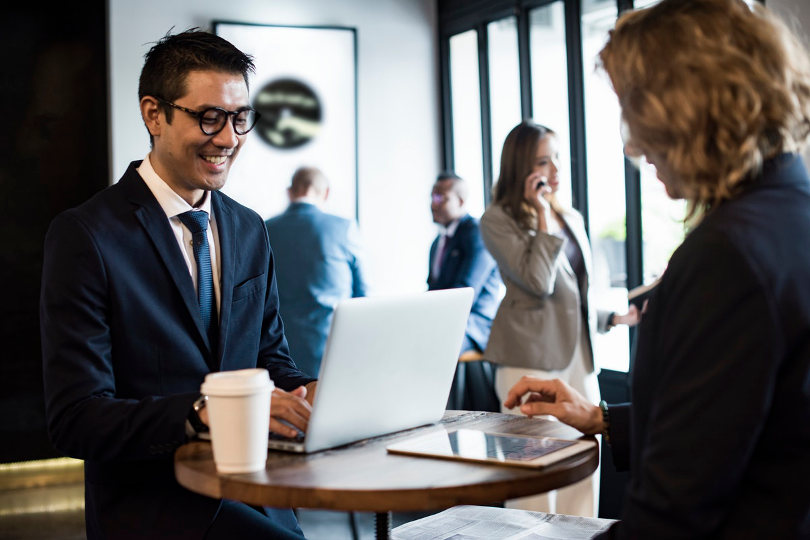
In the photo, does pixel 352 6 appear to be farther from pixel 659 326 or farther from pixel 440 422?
pixel 659 326

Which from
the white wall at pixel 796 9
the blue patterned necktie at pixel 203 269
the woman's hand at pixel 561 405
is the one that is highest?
the white wall at pixel 796 9

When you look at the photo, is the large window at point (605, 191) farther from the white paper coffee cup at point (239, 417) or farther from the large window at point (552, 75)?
the white paper coffee cup at point (239, 417)

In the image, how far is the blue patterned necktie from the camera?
1753 mm

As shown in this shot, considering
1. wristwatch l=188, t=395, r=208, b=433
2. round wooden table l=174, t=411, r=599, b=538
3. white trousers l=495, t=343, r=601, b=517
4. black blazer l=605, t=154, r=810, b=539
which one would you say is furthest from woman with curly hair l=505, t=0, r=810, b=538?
white trousers l=495, t=343, r=601, b=517

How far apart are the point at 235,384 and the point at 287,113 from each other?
483 centimetres

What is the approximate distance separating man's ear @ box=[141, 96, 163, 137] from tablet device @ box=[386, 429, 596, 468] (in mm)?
831

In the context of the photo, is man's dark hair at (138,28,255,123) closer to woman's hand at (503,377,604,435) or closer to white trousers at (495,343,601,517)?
woman's hand at (503,377,604,435)

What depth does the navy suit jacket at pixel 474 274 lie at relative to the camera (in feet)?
15.1

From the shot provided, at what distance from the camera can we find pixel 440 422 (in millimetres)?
1711

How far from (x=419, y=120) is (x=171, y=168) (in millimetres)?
4647

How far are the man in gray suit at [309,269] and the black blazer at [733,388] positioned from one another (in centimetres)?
315

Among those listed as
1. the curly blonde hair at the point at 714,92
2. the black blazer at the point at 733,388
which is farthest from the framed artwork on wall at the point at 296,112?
the black blazer at the point at 733,388

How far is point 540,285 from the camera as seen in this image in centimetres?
334

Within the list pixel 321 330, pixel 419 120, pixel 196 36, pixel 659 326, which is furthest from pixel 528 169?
pixel 419 120
